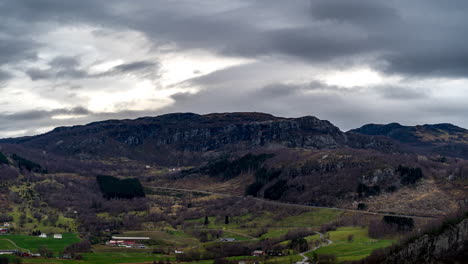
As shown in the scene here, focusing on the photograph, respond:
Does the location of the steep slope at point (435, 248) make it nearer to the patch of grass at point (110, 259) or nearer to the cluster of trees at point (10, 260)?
the patch of grass at point (110, 259)

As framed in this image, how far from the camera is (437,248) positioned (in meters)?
147

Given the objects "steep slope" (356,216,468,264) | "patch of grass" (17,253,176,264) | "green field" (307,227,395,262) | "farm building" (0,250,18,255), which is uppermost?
"steep slope" (356,216,468,264)

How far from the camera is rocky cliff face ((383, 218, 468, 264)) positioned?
142 m

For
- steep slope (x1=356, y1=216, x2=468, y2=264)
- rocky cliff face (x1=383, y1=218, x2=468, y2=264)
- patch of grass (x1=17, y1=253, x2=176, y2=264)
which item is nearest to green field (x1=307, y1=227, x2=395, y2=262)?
steep slope (x1=356, y1=216, x2=468, y2=264)

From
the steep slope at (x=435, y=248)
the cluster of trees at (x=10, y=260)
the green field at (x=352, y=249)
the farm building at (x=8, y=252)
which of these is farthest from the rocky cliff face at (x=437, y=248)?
the farm building at (x=8, y=252)

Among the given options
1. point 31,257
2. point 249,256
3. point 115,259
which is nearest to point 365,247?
point 249,256

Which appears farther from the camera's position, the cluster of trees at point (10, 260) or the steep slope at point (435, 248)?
the cluster of trees at point (10, 260)

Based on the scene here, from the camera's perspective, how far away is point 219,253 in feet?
652

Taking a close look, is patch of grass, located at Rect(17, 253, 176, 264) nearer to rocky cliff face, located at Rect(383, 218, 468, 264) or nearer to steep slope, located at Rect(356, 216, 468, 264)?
steep slope, located at Rect(356, 216, 468, 264)

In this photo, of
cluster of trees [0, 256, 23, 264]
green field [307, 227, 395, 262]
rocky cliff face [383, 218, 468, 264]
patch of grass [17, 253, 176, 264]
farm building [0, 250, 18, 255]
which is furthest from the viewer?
farm building [0, 250, 18, 255]

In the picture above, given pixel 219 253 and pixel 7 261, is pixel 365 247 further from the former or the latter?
pixel 7 261

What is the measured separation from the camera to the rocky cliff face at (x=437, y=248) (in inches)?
5591

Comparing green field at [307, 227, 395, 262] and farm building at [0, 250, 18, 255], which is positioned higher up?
green field at [307, 227, 395, 262]

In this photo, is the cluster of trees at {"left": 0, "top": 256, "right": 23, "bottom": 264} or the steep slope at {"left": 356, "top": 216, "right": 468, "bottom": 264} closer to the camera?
the steep slope at {"left": 356, "top": 216, "right": 468, "bottom": 264}
